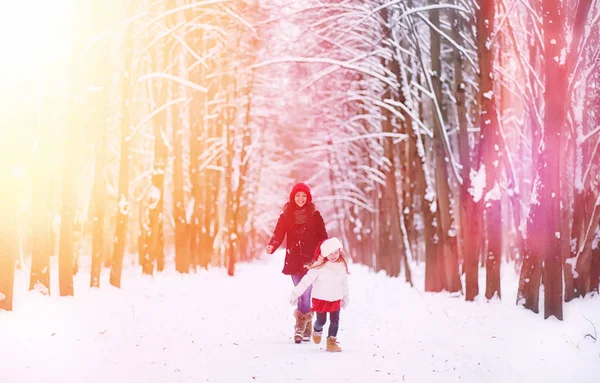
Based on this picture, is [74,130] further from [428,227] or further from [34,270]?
[428,227]

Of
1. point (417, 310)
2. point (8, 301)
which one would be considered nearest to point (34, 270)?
point (8, 301)

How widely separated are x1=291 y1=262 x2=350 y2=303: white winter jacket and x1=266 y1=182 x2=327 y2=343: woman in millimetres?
639

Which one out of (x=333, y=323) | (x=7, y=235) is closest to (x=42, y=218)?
(x=7, y=235)

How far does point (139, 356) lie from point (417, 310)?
726 centimetres

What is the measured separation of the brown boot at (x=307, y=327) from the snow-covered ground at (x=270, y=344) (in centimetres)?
26

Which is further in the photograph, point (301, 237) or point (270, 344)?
point (301, 237)

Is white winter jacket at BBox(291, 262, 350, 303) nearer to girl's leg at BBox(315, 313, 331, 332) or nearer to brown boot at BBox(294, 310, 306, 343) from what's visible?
girl's leg at BBox(315, 313, 331, 332)

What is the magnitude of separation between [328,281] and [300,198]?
48.6 inches

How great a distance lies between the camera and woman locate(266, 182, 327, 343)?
9.34 meters

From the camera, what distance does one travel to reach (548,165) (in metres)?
11.4

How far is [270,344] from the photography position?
360 inches

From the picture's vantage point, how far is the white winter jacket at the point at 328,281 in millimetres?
8594

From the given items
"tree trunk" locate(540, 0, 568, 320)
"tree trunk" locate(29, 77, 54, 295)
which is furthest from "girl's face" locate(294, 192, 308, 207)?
"tree trunk" locate(29, 77, 54, 295)

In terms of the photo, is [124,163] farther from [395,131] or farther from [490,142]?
[395,131]
